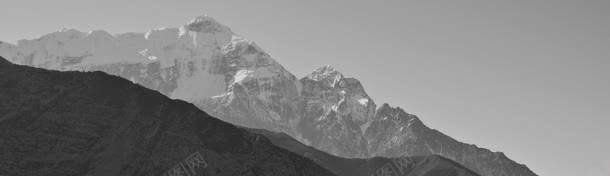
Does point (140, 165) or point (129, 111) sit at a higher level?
point (129, 111)

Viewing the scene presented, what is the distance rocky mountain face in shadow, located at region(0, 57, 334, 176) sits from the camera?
6590 inches

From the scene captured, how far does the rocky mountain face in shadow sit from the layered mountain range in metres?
0.23

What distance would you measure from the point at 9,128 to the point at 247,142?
193 feet

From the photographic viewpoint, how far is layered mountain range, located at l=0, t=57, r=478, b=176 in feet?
549

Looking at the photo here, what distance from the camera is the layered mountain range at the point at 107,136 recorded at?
549 ft

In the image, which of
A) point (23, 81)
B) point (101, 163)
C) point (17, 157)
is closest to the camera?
point (17, 157)

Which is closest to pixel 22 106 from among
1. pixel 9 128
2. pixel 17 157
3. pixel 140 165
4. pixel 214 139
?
pixel 9 128

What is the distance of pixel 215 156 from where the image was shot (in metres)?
180

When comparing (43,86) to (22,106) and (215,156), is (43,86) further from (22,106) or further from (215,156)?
(215,156)

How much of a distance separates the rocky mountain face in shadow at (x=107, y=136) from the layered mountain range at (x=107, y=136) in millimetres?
234

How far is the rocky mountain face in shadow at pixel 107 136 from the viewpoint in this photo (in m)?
167

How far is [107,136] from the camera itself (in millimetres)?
181000

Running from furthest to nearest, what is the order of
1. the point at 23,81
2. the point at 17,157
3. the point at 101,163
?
1. the point at 23,81
2. the point at 101,163
3. the point at 17,157

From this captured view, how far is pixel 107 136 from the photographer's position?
181000 mm
